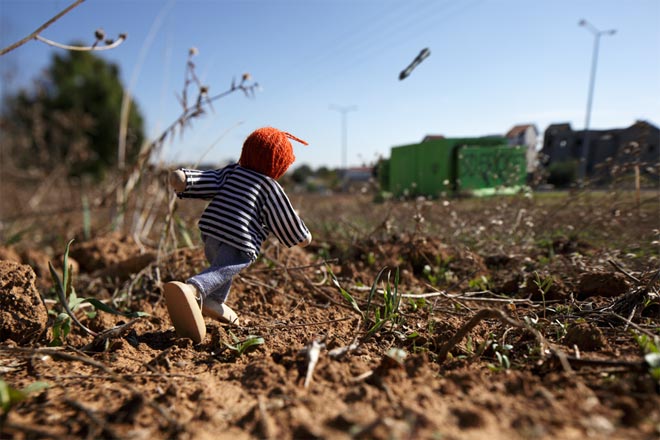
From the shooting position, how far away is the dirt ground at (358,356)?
43.3 inches

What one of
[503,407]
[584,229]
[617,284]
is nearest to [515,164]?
[584,229]

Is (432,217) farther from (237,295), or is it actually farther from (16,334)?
(16,334)

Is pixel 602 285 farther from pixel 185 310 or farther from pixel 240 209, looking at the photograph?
pixel 185 310

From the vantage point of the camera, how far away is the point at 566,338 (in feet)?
5.51

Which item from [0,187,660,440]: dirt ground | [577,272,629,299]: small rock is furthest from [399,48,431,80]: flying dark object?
[577,272,629,299]: small rock

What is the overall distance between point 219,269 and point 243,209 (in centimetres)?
31

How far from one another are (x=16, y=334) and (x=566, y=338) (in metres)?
2.32

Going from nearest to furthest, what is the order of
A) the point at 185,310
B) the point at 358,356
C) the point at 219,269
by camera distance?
the point at 358,356
the point at 185,310
the point at 219,269

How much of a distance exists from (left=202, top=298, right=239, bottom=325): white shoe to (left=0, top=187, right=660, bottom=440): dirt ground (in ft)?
0.35

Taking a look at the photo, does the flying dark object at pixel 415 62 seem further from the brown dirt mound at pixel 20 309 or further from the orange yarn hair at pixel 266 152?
the brown dirt mound at pixel 20 309

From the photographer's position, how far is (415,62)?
10.1ft

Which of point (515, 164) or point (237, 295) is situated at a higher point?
point (515, 164)

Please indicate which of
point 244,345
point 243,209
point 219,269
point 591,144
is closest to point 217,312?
point 219,269

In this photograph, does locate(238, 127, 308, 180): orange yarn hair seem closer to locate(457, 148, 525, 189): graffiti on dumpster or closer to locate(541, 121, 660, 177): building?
locate(457, 148, 525, 189): graffiti on dumpster
